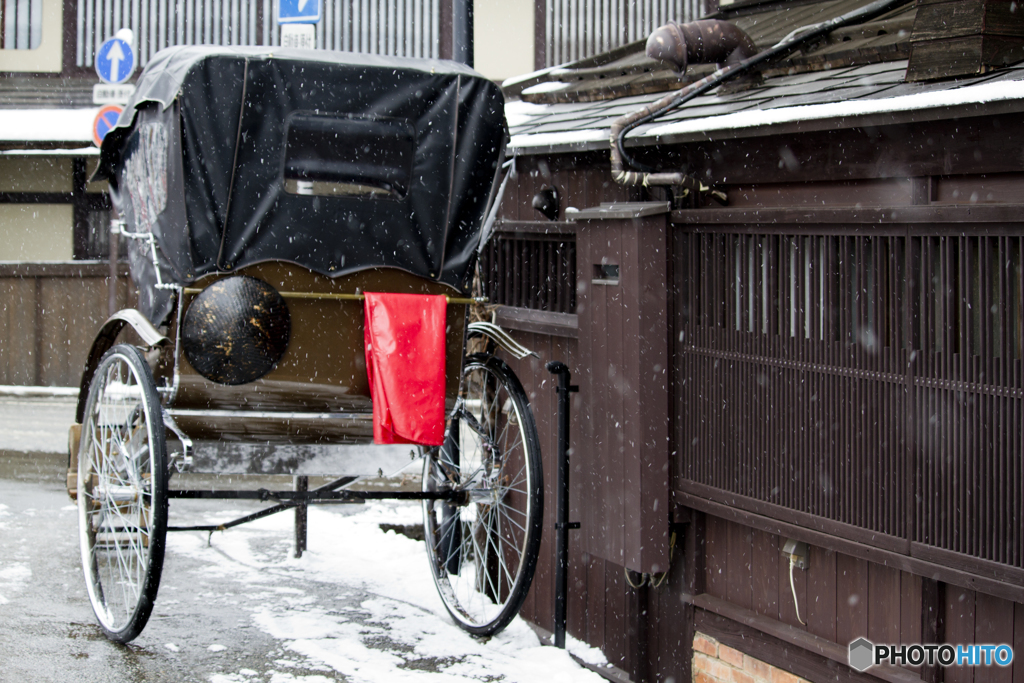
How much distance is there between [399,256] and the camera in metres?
5.02

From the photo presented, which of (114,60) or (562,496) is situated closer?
(562,496)

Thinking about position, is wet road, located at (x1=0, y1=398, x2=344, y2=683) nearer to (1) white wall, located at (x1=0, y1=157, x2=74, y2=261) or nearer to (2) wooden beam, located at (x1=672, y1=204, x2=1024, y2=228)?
(2) wooden beam, located at (x1=672, y1=204, x2=1024, y2=228)

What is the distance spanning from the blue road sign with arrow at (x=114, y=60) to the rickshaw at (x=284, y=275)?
6344mm

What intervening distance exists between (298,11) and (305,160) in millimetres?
4183

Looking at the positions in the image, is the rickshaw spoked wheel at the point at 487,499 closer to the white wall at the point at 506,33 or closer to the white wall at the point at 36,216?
the white wall at the point at 506,33

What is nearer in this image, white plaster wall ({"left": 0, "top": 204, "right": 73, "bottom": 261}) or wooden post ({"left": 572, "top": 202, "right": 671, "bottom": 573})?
wooden post ({"left": 572, "top": 202, "right": 671, "bottom": 573})

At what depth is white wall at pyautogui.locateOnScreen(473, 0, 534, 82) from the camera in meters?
14.8

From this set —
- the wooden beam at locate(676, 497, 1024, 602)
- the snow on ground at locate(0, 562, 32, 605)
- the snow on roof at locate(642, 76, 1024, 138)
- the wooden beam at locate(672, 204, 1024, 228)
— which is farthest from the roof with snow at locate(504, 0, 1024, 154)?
the snow on ground at locate(0, 562, 32, 605)

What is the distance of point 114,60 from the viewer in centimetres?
1121

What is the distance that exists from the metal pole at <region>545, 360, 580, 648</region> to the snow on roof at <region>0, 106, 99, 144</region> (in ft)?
33.5

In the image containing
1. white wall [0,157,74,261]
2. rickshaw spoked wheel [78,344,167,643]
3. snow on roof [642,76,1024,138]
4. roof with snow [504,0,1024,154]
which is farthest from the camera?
white wall [0,157,74,261]

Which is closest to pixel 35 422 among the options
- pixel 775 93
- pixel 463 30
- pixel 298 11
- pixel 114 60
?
pixel 114 60

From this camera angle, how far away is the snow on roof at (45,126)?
1349 cm

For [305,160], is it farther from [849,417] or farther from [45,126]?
[45,126]
